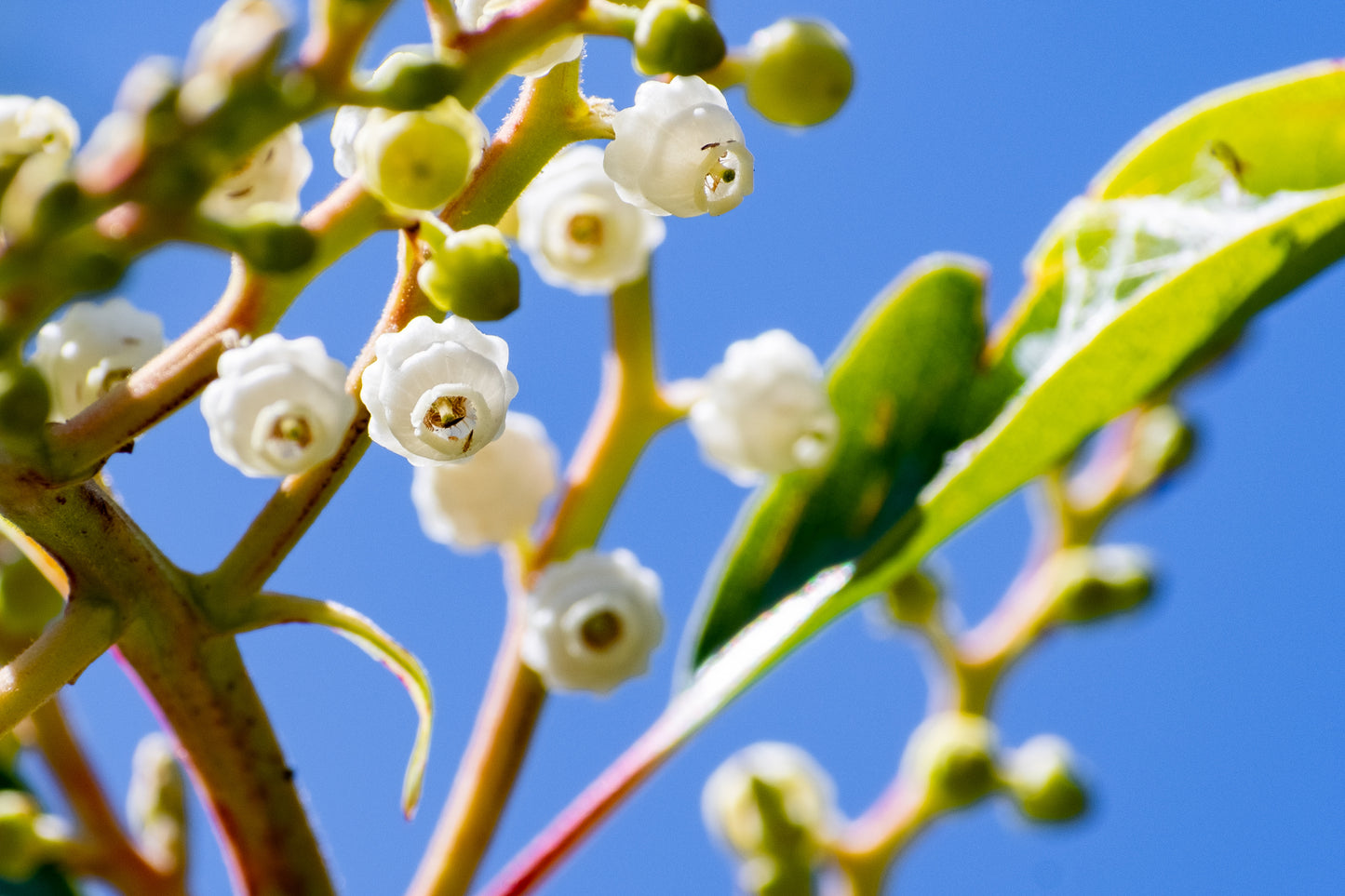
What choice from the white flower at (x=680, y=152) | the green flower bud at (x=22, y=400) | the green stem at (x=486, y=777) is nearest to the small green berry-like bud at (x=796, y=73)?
the white flower at (x=680, y=152)

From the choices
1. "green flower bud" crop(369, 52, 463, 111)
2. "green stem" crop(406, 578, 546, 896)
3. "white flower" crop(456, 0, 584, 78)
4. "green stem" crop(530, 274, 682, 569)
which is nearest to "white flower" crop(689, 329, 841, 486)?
"green stem" crop(530, 274, 682, 569)

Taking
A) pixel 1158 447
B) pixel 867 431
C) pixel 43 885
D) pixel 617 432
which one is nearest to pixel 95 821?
pixel 43 885

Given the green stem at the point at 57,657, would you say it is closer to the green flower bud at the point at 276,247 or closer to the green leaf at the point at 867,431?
the green flower bud at the point at 276,247

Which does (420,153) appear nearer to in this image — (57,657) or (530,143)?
(530,143)

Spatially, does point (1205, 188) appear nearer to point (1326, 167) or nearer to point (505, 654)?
point (1326, 167)

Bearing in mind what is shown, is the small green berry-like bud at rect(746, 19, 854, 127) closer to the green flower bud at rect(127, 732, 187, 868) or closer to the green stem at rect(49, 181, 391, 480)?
the green stem at rect(49, 181, 391, 480)

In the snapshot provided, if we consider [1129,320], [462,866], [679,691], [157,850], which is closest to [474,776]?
[462,866]
